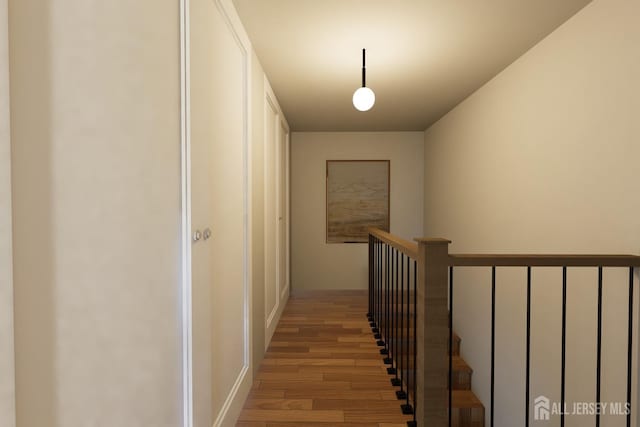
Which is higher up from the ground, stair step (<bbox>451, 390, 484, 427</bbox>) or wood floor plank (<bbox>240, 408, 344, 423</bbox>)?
wood floor plank (<bbox>240, 408, 344, 423</bbox>)

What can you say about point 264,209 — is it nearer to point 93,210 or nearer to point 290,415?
point 290,415

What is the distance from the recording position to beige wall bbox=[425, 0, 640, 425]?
1818 mm

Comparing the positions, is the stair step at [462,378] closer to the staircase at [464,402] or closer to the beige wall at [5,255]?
the staircase at [464,402]

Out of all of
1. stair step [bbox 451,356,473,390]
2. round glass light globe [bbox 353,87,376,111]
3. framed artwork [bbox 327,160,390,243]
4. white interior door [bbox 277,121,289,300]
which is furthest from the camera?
framed artwork [bbox 327,160,390,243]

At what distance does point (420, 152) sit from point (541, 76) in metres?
2.96

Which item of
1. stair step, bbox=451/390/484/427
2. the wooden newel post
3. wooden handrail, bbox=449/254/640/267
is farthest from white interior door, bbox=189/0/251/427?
stair step, bbox=451/390/484/427

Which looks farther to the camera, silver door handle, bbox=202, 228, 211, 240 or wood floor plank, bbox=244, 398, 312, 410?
wood floor plank, bbox=244, 398, 312, 410

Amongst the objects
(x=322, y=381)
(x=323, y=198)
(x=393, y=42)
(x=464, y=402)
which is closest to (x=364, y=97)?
(x=393, y=42)

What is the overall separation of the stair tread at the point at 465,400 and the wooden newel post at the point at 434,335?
6.46 ft

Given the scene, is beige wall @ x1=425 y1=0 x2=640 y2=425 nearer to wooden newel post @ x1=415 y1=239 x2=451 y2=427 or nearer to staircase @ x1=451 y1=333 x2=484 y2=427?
staircase @ x1=451 y1=333 x2=484 y2=427

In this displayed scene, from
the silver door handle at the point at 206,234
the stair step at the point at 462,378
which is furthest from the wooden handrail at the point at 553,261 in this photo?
the stair step at the point at 462,378

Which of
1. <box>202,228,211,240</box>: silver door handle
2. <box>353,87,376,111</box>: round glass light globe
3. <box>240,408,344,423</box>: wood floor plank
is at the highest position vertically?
<box>353,87,376,111</box>: round glass light globe

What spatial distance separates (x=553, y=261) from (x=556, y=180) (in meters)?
1.01

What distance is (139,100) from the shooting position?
3.41 feet
